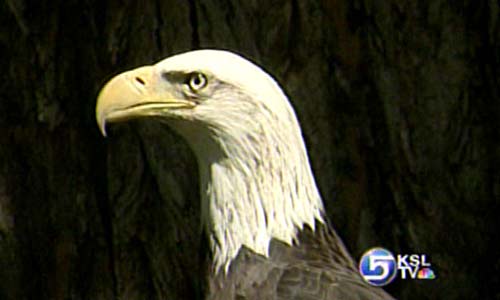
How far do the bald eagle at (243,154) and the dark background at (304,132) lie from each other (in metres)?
1.36

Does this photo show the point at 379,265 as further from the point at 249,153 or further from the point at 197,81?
the point at 197,81

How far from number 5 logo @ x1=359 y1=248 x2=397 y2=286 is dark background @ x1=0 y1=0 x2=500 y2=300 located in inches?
1.7

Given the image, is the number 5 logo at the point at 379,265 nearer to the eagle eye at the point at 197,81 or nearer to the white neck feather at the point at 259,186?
the white neck feather at the point at 259,186

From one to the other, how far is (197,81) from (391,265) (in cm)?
196

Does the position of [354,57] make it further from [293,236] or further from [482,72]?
[293,236]

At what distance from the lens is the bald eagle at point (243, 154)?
194 inches

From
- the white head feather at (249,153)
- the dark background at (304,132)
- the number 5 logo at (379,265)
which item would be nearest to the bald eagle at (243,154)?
the white head feather at (249,153)

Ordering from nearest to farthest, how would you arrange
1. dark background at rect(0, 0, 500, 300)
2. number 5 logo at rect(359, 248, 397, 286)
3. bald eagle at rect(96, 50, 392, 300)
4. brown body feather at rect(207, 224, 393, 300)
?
1. brown body feather at rect(207, 224, 393, 300)
2. bald eagle at rect(96, 50, 392, 300)
3. dark background at rect(0, 0, 500, 300)
4. number 5 logo at rect(359, 248, 397, 286)

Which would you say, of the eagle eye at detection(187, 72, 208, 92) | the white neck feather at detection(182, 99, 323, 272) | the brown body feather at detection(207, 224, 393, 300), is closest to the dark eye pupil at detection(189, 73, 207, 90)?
the eagle eye at detection(187, 72, 208, 92)

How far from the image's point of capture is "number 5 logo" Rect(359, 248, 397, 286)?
657 cm

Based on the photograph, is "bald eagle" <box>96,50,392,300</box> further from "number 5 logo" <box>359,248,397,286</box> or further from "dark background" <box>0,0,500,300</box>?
"number 5 logo" <box>359,248,397,286</box>

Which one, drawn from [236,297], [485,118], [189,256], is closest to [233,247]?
[236,297]

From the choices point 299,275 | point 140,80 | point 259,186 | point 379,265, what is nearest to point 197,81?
point 140,80

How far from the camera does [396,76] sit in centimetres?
654
